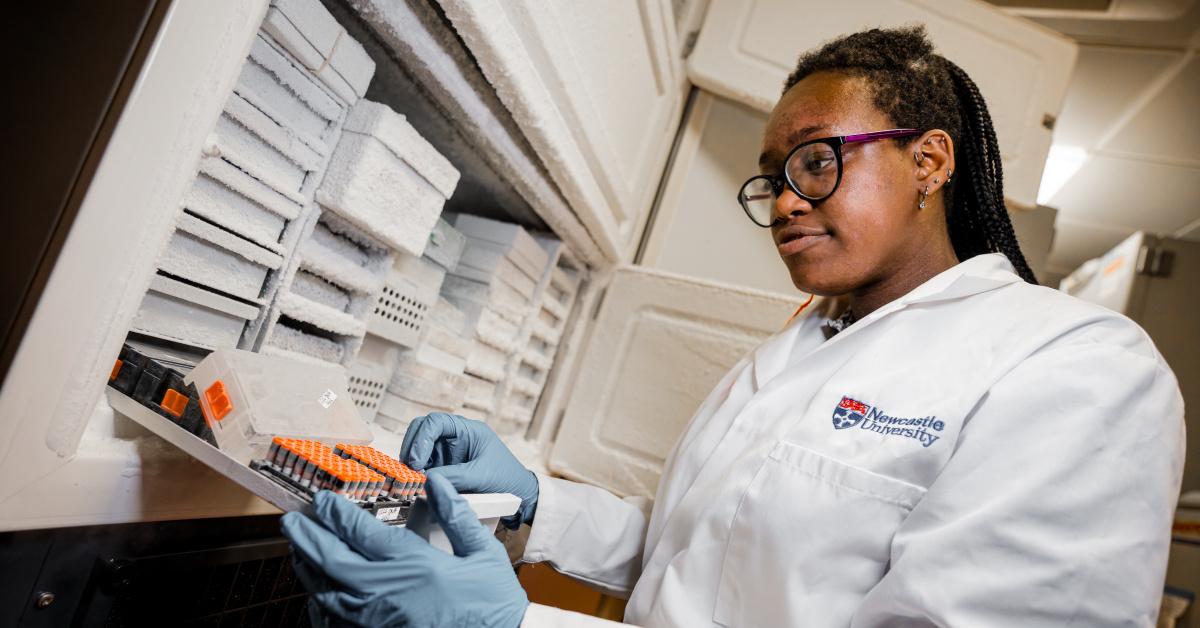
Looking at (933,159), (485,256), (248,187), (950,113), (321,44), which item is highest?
(950,113)

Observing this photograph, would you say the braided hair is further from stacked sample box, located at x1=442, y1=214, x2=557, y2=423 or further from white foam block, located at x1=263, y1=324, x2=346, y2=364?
white foam block, located at x1=263, y1=324, x2=346, y2=364

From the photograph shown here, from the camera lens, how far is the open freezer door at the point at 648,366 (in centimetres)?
183

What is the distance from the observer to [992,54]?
1.91 meters

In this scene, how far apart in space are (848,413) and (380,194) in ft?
2.71

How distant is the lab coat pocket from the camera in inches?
33.4

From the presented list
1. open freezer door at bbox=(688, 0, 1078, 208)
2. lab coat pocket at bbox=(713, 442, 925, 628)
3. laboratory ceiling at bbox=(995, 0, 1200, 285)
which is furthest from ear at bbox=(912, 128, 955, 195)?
laboratory ceiling at bbox=(995, 0, 1200, 285)

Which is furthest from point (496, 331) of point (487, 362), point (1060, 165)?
point (1060, 165)

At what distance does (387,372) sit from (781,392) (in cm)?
Result: 84

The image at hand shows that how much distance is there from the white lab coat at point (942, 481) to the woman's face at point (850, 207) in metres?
0.10

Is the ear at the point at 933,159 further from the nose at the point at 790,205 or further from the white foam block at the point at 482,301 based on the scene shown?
the white foam block at the point at 482,301

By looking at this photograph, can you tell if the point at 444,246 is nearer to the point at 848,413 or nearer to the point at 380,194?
the point at 380,194

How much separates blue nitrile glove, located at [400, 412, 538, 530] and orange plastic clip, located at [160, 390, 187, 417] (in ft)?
1.15

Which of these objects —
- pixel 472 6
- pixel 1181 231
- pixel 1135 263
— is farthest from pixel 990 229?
pixel 1181 231

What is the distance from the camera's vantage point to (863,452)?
2.98ft
